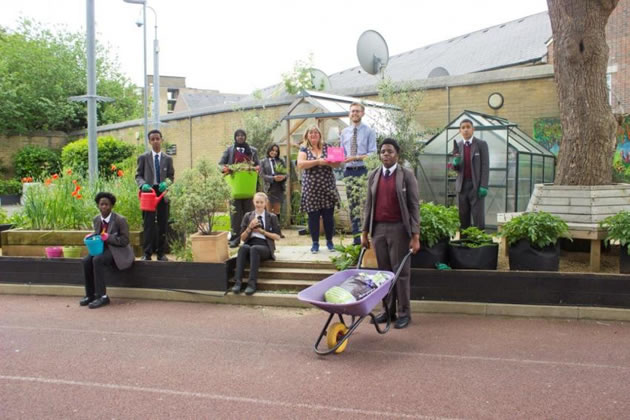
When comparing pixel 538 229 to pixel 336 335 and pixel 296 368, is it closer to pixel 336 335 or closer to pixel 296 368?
pixel 336 335

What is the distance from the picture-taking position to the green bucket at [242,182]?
9062 mm

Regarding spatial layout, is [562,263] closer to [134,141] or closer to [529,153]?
[529,153]

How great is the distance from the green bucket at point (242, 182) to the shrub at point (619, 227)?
5.06 metres

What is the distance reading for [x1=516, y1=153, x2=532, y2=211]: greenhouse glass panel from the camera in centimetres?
1097

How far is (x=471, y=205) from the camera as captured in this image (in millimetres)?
7836

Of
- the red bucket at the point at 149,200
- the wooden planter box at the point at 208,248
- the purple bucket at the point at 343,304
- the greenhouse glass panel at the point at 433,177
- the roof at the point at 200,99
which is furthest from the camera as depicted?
the roof at the point at 200,99

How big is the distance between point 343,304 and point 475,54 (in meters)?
25.0

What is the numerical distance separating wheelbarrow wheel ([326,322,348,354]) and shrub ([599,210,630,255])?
3.52 meters

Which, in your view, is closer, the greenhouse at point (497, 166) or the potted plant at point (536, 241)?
the potted plant at point (536, 241)

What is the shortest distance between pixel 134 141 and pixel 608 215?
2441cm

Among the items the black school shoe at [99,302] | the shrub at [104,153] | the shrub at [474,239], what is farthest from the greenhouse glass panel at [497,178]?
the shrub at [104,153]

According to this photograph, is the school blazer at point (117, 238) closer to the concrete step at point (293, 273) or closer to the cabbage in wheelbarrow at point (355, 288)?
the concrete step at point (293, 273)

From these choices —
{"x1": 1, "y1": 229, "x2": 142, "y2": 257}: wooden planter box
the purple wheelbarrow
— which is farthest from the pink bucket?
the purple wheelbarrow

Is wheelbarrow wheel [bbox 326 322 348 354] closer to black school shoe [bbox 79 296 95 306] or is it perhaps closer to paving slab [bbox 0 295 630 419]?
paving slab [bbox 0 295 630 419]
